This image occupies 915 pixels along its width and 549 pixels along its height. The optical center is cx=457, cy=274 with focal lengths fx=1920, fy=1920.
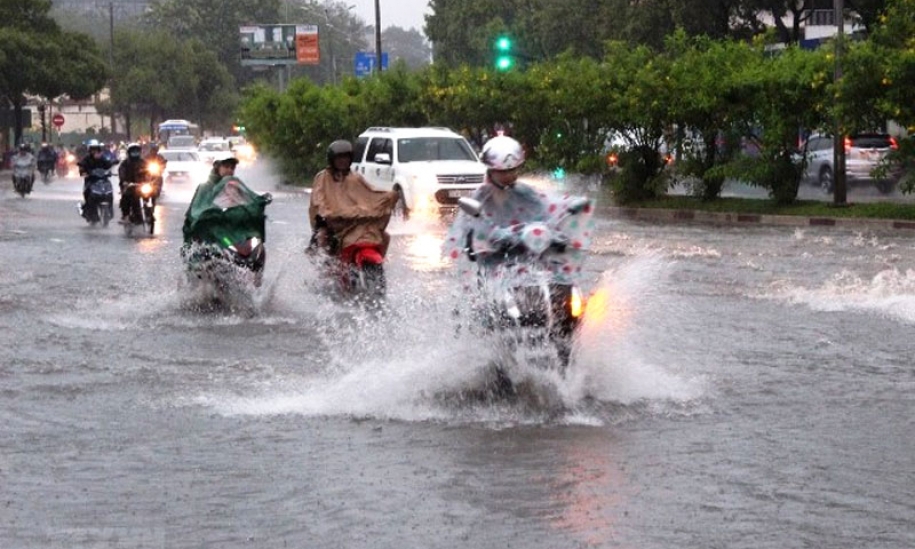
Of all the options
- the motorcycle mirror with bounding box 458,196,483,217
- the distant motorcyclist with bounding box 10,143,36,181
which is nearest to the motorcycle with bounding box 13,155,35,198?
the distant motorcyclist with bounding box 10,143,36,181

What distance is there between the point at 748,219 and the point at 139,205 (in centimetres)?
1155

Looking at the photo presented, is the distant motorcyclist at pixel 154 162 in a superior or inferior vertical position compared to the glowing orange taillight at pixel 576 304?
superior

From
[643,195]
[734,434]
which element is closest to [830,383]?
[734,434]

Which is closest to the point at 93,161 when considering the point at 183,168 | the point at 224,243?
the point at 224,243

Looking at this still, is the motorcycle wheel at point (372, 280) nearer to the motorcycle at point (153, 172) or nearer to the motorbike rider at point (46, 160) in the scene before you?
the motorcycle at point (153, 172)

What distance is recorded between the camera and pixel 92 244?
28.2 meters

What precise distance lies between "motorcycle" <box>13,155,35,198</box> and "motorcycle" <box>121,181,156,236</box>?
73.1 feet

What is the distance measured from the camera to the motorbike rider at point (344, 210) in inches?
653

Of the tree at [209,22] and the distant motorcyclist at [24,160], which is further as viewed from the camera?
the tree at [209,22]

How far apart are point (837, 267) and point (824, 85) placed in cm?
1351

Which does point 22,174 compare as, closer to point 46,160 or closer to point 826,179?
point 46,160

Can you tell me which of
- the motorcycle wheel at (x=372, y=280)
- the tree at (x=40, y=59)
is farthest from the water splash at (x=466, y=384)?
the tree at (x=40, y=59)

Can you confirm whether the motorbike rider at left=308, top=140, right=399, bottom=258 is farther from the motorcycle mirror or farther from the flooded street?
the motorcycle mirror

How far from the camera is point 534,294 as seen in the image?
10.8 m
